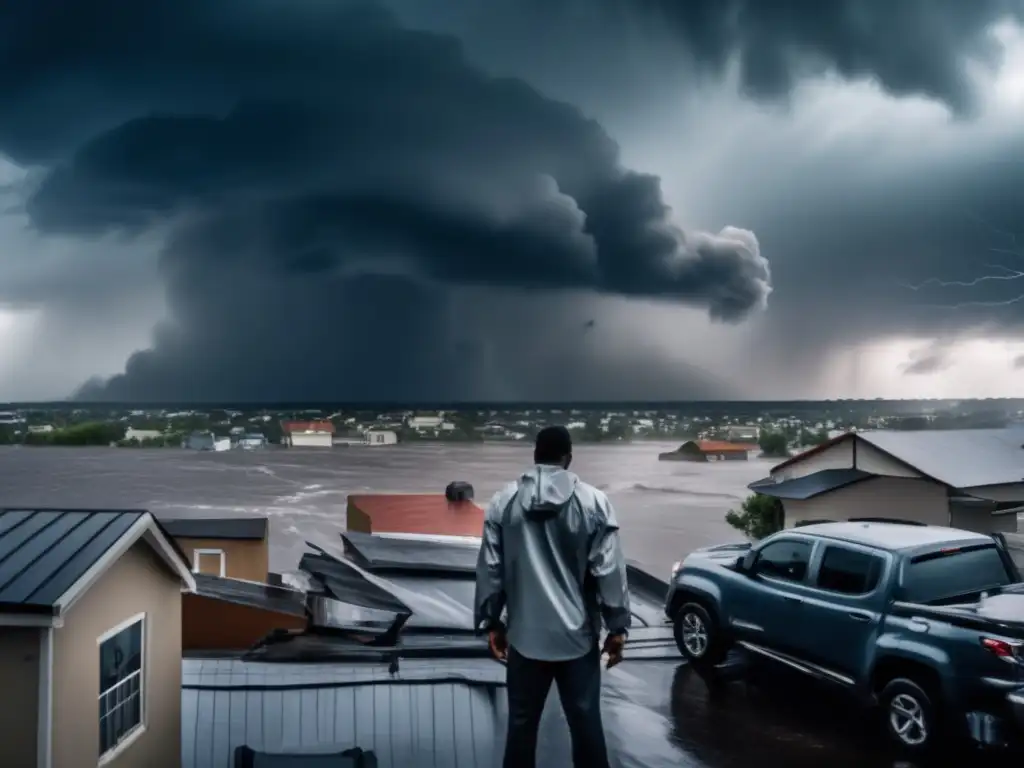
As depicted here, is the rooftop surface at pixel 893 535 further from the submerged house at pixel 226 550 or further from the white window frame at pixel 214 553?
the white window frame at pixel 214 553

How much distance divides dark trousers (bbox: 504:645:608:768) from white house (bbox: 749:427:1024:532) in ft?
22.7

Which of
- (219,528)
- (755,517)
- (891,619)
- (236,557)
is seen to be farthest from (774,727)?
(755,517)

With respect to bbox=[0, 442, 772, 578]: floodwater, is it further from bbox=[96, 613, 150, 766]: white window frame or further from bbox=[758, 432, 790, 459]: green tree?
bbox=[96, 613, 150, 766]: white window frame

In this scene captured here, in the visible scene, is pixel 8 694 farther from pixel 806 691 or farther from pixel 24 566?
pixel 806 691

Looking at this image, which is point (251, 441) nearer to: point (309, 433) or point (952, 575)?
point (309, 433)

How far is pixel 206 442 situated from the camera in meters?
35.5

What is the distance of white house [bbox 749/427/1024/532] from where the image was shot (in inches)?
343

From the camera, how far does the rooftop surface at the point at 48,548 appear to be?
296cm

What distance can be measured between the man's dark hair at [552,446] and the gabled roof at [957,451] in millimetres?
7055

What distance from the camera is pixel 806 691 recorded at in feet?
19.4

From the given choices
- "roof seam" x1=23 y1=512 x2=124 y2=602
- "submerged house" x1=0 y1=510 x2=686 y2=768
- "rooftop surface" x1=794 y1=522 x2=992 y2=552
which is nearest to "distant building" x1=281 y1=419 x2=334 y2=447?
"submerged house" x1=0 y1=510 x2=686 y2=768

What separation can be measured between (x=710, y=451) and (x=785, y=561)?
23.1 meters

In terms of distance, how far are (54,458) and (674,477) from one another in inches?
912

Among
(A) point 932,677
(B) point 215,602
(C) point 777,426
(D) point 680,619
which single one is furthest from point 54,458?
(A) point 932,677
